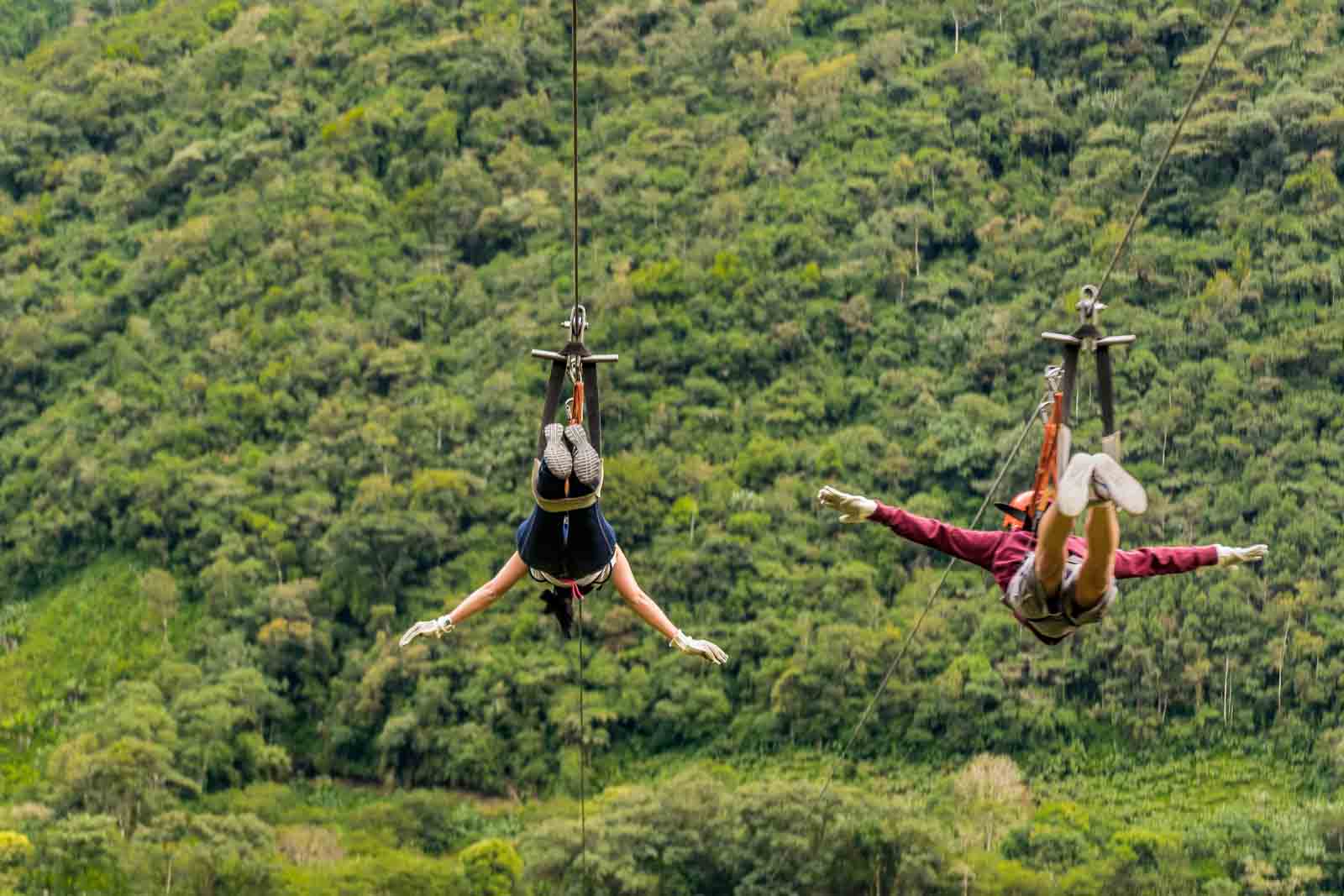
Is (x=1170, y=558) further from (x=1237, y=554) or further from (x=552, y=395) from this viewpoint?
(x=552, y=395)

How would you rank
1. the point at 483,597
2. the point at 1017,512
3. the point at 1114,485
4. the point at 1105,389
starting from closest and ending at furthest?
the point at 1114,485
the point at 1105,389
the point at 1017,512
the point at 483,597

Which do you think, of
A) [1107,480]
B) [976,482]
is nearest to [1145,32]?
[976,482]

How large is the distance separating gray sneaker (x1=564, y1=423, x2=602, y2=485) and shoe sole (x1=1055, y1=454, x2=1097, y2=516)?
7.37 feet

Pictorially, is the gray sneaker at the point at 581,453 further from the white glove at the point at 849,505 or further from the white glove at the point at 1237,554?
the white glove at the point at 1237,554

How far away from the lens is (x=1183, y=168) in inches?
1734

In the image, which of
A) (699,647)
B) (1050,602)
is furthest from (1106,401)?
(699,647)

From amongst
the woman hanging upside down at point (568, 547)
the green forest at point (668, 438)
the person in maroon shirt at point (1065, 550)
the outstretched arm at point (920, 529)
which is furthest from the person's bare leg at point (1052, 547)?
the green forest at point (668, 438)

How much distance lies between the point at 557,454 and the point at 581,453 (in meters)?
0.14

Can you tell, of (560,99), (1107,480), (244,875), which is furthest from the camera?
(560,99)

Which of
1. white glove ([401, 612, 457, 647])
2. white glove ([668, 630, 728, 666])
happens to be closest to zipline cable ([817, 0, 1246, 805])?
white glove ([668, 630, 728, 666])

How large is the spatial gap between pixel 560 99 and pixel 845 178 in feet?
31.5

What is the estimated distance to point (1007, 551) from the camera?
10.2 m

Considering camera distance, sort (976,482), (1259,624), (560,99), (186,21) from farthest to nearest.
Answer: (186,21) → (560,99) → (976,482) → (1259,624)

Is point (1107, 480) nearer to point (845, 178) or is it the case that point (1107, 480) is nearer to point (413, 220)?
point (845, 178)
